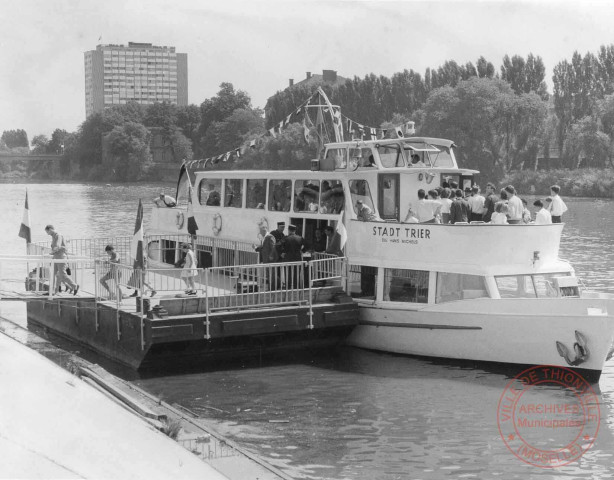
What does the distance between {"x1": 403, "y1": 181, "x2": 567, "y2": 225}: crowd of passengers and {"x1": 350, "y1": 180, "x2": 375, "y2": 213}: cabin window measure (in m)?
1.00

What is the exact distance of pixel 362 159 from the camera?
1908cm

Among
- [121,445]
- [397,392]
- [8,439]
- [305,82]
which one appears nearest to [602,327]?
[397,392]

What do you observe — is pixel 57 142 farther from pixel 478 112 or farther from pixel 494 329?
pixel 494 329

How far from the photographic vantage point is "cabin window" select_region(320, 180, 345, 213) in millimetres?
18953

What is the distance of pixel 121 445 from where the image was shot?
9836 mm

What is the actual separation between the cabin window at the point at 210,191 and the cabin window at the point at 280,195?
2.35 meters

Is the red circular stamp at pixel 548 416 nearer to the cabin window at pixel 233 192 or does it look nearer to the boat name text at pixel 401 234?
the boat name text at pixel 401 234

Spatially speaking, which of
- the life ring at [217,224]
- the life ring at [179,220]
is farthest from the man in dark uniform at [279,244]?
the life ring at [179,220]

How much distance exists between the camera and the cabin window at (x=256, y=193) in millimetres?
20844

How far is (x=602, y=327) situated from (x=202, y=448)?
26.6ft

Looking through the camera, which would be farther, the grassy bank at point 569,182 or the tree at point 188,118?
the tree at point 188,118

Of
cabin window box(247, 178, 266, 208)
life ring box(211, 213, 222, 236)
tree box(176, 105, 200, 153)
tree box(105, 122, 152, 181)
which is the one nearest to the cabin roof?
cabin window box(247, 178, 266, 208)

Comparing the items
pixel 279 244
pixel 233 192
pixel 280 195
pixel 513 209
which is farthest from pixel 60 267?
pixel 513 209

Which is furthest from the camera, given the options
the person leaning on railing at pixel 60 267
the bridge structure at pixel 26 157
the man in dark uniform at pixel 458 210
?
the bridge structure at pixel 26 157
